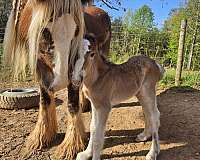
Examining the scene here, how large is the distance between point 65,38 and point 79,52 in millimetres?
155

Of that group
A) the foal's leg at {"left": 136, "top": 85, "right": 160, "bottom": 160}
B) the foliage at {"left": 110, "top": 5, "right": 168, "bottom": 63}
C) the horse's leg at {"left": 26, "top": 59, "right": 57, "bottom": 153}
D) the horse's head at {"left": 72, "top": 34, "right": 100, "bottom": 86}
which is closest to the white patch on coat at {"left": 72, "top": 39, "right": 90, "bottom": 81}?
the horse's head at {"left": 72, "top": 34, "right": 100, "bottom": 86}

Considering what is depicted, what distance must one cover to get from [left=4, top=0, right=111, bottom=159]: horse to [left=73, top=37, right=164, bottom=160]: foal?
0.18 metres

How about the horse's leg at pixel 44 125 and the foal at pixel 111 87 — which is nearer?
the foal at pixel 111 87

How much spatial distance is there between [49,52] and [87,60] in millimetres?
318

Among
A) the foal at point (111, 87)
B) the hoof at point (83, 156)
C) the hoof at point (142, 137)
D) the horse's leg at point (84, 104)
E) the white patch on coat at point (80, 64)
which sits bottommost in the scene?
the hoof at point (83, 156)

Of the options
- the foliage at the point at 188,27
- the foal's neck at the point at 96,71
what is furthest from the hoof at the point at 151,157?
the foliage at the point at 188,27

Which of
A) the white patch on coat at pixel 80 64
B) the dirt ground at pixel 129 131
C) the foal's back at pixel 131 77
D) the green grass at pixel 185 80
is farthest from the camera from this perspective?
the green grass at pixel 185 80

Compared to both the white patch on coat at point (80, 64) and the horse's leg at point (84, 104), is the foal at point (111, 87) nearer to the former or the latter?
the white patch on coat at point (80, 64)

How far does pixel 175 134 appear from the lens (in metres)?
3.75

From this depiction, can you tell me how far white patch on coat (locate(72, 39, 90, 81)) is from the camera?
2404 millimetres

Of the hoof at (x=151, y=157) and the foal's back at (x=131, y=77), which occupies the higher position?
the foal's back at (x=131, y=77)

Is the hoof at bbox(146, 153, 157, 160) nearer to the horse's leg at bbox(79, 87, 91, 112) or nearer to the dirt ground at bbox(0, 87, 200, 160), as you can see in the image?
the dirt ground at bbox(0, 87, 200, 160)

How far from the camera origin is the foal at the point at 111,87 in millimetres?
2803

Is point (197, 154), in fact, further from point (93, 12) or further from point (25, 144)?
point (93, 12)
